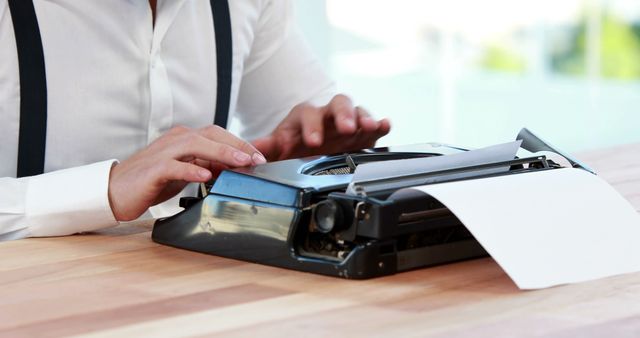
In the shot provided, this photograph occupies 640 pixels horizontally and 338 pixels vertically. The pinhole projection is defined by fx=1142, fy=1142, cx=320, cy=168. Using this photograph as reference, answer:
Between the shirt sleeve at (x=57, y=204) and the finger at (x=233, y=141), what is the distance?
149 mm

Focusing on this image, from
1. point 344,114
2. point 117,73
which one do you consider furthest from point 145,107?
point 344,114

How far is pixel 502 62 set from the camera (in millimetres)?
7770

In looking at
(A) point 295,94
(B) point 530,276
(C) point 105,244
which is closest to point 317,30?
(A) point 295,94

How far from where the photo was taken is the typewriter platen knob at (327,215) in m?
1.08

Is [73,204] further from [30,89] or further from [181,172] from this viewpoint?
[30,89]

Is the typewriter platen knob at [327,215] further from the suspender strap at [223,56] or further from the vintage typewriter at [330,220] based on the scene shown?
the suspender strap at [223,56]

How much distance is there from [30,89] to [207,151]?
510mm

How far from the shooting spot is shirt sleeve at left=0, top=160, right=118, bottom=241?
1365 millimetres

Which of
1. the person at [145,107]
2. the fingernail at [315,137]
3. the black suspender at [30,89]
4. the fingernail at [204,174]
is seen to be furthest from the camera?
the black suspender at [30,89]

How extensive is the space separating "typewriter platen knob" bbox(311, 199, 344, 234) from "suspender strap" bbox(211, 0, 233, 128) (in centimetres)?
88

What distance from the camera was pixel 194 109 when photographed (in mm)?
1915


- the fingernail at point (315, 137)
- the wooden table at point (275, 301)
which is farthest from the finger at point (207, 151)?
the fingernail at point (315, 137)

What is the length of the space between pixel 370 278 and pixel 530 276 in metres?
0.15

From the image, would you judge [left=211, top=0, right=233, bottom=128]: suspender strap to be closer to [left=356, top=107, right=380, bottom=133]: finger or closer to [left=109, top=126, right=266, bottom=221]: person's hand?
[left=356, top=107, right=380, bottom=133]: finger
